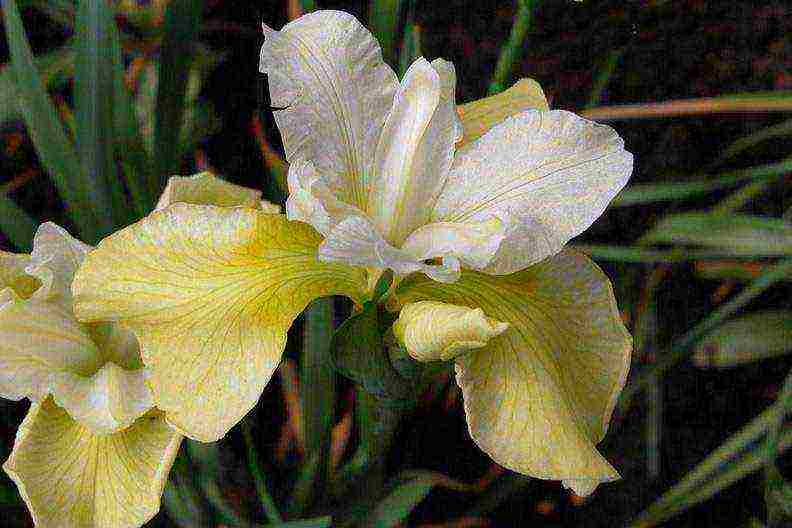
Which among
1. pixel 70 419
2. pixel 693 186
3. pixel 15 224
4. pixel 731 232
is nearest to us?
pixel 70 419

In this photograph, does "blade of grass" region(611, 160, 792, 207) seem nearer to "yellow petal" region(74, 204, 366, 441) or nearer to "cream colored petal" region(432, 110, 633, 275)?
"cream colored petal" region(432, 110, 633, 275)

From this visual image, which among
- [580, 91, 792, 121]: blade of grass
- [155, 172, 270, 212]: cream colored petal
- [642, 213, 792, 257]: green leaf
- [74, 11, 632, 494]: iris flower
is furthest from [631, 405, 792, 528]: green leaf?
[155, 172, 270, 212]: cream colored petal

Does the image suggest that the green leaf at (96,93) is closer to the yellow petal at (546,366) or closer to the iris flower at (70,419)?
the iris flower at (70,419)

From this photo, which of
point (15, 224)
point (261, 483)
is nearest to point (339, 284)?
point (261, 483)

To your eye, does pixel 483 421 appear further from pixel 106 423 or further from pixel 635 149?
pixel 635 149

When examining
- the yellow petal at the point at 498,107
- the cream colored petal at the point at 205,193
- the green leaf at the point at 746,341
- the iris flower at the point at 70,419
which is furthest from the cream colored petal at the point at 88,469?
the green leaf at the point at 746,341

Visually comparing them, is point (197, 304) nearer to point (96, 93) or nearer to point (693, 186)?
point (96, 93)
